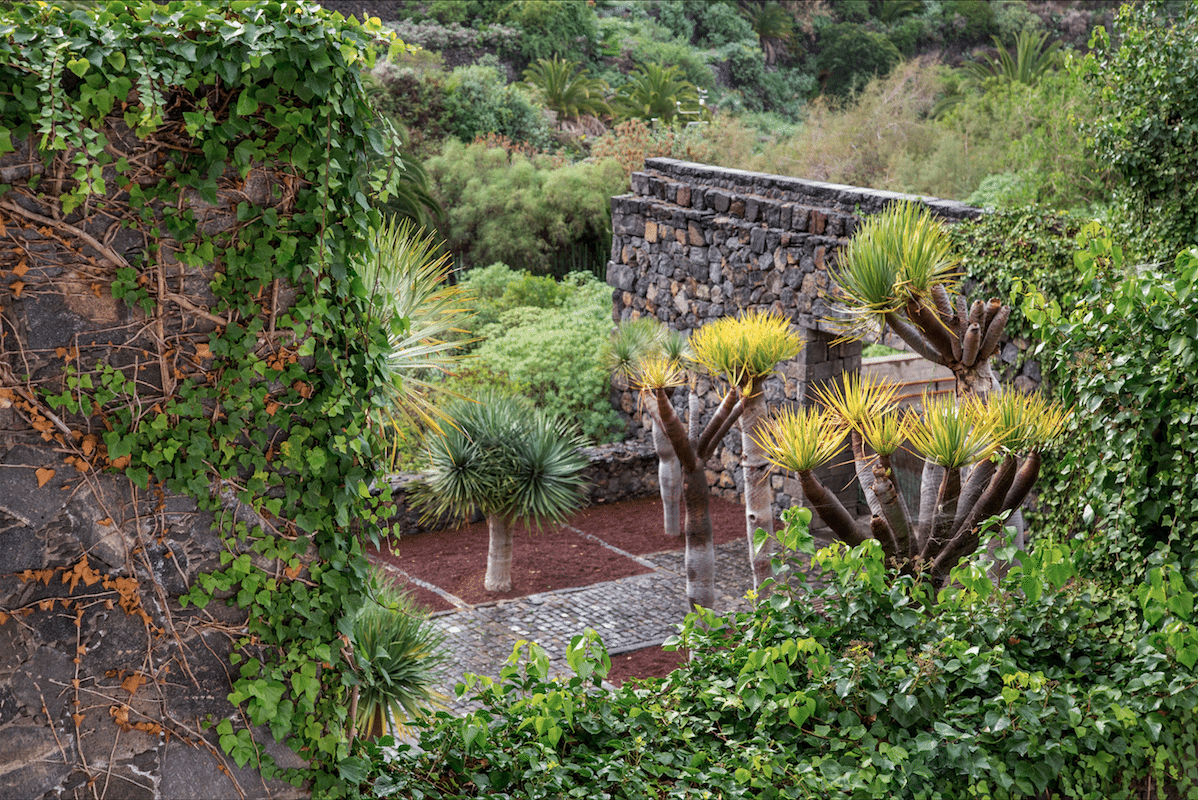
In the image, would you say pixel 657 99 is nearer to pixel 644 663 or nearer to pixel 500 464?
pixel 500 464

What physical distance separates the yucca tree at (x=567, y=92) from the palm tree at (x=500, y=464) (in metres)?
18.7

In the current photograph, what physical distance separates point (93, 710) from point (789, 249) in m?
8.17

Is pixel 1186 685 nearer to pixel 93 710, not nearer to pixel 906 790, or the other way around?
pixel 906 790

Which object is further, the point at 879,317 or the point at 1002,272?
the point at 1002,272

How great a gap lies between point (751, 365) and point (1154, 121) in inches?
120

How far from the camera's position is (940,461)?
541 cm

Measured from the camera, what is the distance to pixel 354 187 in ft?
9.98

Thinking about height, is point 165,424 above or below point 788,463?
above

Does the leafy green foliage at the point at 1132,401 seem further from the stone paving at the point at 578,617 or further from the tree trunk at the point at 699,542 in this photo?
the stone paving at the point at 578,617

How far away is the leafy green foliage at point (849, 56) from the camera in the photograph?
112ft

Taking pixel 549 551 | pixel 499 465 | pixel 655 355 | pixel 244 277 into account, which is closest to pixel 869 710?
pixel 244 277

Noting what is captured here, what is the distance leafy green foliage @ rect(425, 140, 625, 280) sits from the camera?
1767cm

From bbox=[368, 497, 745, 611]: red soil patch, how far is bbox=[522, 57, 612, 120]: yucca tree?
16823mm

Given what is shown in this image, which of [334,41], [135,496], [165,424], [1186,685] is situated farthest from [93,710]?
[1186,685]
